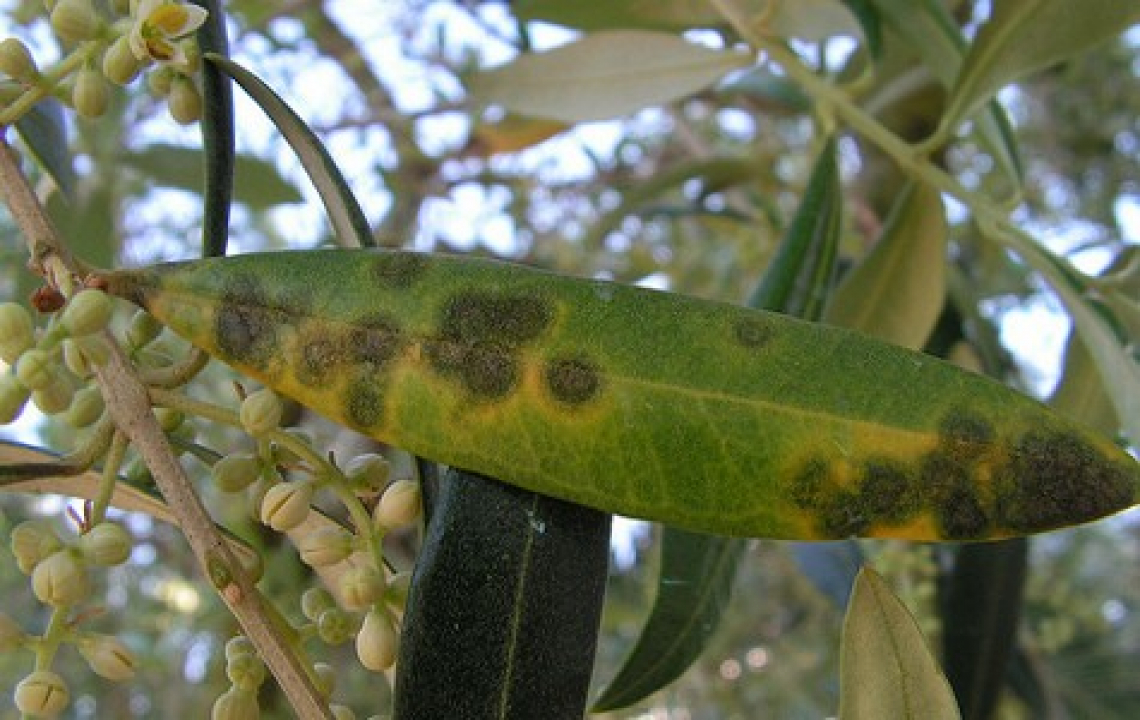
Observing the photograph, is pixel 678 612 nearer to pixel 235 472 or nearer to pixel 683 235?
pixel 235 472

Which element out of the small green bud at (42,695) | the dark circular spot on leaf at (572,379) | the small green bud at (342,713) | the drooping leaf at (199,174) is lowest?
the small green bud at (42,695)

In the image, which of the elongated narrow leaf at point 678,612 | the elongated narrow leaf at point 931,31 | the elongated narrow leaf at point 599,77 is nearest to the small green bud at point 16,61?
the elongated narrow leaf at point 678,612

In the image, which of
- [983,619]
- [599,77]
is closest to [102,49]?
[599,77]

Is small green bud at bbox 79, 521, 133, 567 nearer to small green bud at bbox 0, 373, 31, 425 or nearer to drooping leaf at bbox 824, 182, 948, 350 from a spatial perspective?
small green bud at bbox 0, 373, 31, 425

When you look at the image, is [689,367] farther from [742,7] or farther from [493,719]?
[742,7]

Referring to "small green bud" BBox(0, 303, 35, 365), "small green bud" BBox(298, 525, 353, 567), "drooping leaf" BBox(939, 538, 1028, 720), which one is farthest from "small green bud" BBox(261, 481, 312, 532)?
"drooping leaf" BBox(939, 538, 1028, 720)

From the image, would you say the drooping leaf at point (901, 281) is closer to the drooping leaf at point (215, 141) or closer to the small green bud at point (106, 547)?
the drooping leaf at point (215, 141)
